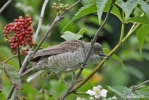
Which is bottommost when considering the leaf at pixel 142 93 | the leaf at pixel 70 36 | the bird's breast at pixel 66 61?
the leaf at pixel 142 93

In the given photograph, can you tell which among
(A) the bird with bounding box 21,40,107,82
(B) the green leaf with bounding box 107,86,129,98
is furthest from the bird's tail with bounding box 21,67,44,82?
(B) the green leaf with bounding box 107,86,129,98

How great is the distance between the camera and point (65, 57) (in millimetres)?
4094

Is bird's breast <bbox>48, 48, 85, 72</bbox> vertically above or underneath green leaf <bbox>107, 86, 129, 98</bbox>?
above

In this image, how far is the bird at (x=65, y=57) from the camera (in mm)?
3762

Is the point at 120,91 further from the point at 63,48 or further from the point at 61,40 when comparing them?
the point at 61,40

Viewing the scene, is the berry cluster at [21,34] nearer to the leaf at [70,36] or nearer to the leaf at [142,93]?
the leaf at [70,36]

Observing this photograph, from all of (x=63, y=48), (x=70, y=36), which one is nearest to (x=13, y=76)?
(x=70, y=36)

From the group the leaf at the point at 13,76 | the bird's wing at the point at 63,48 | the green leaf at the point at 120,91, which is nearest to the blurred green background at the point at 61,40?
the bird's wing at the point at 63,48

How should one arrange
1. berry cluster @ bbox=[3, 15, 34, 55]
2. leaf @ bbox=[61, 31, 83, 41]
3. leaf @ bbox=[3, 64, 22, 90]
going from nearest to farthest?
leaf @ bbox=[3, 64, 22, 90]
berry cluster @ bbox=[3, 15, 34, 55]
leaf @ bbox=[61, 31, 83, 41]

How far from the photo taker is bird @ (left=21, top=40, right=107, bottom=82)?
148 inches

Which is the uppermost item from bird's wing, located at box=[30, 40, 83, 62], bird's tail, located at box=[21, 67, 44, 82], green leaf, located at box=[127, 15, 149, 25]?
bird's wing, located at box=[30, 40, 83, 62]

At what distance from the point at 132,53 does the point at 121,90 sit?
448cm

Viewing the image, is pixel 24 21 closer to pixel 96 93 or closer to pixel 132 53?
pixel 96 93

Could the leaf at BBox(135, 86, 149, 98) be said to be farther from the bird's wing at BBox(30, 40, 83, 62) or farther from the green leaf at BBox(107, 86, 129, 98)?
the bird's wing at BBox(30, 40, 83, 62)
